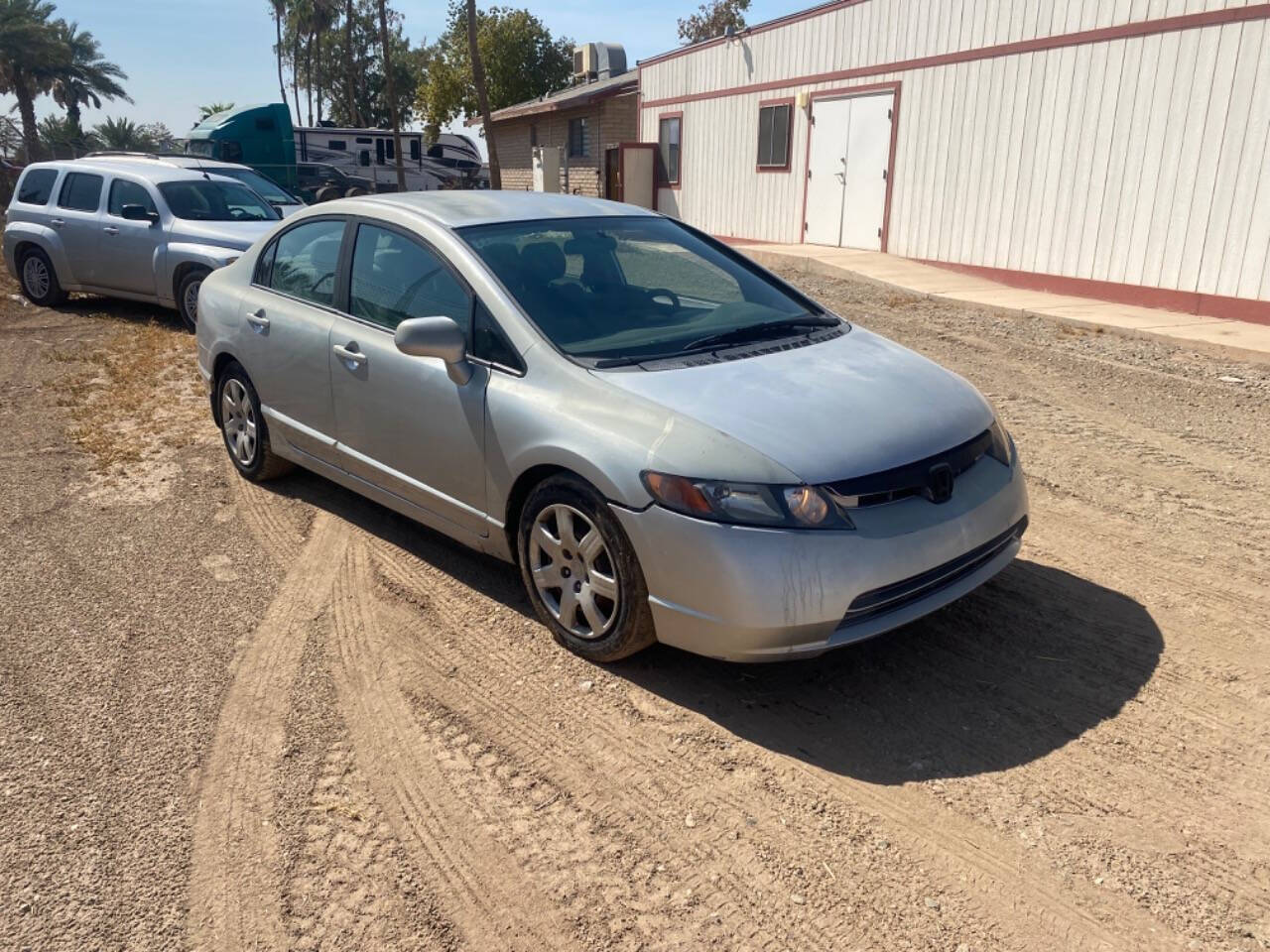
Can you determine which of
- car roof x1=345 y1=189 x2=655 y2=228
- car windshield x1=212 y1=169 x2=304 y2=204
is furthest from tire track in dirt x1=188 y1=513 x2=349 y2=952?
car windshield x1=212 y1=169 x2=304 y2=204

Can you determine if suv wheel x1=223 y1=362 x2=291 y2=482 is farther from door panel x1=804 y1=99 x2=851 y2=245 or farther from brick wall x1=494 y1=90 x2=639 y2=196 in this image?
brick wall x1=494 y1=90 x2=639 y2=196

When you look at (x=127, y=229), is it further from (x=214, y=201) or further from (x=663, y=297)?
(x=663, y=297)

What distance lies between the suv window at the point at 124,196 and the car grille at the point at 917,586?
1038 centimetres

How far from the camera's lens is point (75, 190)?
12078 mm

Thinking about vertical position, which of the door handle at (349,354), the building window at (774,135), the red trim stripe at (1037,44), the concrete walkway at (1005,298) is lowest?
the concrete walkway at (1005,298)

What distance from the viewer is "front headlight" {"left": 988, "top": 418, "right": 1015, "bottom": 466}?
3973mm

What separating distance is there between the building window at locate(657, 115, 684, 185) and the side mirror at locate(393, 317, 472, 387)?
20.5m

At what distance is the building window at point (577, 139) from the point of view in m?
30.2

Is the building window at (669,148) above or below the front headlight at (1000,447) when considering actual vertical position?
above

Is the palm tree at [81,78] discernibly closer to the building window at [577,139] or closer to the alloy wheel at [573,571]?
the building window at [577,139]

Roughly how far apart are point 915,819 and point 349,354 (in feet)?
10.3

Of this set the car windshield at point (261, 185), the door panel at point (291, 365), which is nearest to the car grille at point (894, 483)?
the door panel at point (291, 365)

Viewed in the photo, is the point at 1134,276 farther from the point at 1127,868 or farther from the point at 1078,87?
the point at 1127,868

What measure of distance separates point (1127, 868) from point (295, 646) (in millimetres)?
2998
